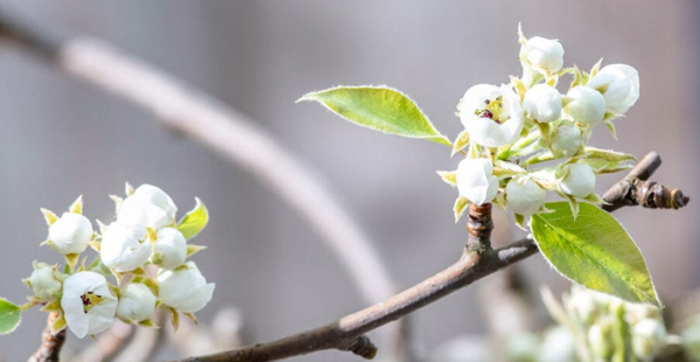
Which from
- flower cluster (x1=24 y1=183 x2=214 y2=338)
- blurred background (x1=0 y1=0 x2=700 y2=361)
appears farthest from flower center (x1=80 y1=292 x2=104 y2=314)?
blurred background (x1=0 y1=0 x2=700 y2=361)

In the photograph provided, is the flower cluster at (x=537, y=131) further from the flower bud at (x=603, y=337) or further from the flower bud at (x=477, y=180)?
the flower bud at (x=603, y=337)

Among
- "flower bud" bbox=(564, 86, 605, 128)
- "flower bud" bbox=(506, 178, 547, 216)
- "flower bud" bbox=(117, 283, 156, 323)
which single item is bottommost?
"flower bud" bbox=(506, 178, 547, 216)

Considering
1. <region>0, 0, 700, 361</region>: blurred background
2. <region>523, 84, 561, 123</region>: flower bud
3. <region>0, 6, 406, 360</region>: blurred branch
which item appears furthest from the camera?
<region>0, 0, 700, 361</region>: blurred background

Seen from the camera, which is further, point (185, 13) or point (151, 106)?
point (185, 13)

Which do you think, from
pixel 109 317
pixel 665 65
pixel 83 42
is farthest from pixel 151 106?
pixel 665 65

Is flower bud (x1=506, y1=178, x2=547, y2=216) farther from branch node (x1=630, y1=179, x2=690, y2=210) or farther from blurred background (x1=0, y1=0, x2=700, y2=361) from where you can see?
blurred background (x1=0, y1=0, x2=700, y2=361)

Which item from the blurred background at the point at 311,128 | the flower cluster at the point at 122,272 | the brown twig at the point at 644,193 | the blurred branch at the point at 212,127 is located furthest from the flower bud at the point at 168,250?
the blurred background at the point at 311,128

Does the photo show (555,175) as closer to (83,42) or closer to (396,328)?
(396,328)
